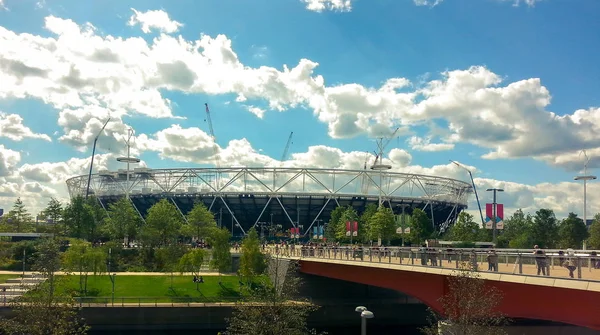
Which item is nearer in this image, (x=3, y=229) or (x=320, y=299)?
(x=320, y=299)

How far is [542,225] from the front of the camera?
8694 centimetres

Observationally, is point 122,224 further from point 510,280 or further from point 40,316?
point 510,280

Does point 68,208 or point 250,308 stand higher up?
point 68,208

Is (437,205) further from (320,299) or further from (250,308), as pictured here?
(250,308)

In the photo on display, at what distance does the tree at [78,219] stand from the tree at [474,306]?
3082 inches

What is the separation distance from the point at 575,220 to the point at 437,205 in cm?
6615

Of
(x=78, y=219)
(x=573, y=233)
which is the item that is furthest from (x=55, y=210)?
(x=573, y=233)

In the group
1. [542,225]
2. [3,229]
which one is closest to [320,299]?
[542,225]

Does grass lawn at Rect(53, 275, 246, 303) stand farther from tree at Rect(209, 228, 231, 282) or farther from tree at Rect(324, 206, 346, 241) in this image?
tree at Rect(324, 206, 346, 241)

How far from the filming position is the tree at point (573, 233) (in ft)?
274

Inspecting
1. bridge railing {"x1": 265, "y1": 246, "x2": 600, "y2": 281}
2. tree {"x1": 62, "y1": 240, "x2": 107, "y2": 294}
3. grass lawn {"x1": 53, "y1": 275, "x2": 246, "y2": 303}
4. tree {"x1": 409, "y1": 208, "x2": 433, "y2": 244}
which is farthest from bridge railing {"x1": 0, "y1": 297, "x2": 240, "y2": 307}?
tree {"x1": 409, "y1": 208, "x2": 433, "y2": 244}

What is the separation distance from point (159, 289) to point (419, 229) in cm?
6010

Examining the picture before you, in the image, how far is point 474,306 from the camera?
21.1 metres

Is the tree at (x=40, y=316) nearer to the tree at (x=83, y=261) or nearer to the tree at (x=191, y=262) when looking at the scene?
the tree at (x=83, y=261)
